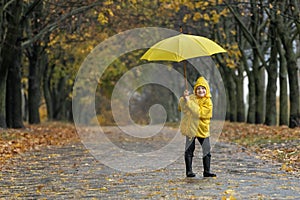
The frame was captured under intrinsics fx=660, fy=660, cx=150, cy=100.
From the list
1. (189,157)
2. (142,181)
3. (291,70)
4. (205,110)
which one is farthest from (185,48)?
(291,70)

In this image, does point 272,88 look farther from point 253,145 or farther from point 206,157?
point 206,157

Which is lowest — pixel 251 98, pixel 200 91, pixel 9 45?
pixel 200 91

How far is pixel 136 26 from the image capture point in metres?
36.0

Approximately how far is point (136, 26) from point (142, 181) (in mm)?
25311

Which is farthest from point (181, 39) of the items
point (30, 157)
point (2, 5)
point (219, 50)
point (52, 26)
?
point (52, 26)

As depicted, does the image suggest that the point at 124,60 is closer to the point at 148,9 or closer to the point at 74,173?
the point at 148,9

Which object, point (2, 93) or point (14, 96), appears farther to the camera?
point (14, 96)

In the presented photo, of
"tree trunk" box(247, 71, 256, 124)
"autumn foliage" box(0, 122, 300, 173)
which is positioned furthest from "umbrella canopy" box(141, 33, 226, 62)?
"tree trunk" box(247, 71, 256, 124)

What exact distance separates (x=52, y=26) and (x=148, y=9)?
32.8 ft

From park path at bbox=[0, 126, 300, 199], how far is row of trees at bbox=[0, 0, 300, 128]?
9905 mm

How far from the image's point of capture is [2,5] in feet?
77.8

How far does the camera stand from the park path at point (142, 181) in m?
9.51

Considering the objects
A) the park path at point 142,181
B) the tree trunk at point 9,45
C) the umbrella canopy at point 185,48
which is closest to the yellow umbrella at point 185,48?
the umbrella canopy at point 185,48

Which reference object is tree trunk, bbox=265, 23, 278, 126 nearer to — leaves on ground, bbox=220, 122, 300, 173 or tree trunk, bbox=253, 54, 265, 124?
tree trunk, bbox=253, 54, 265, 124
